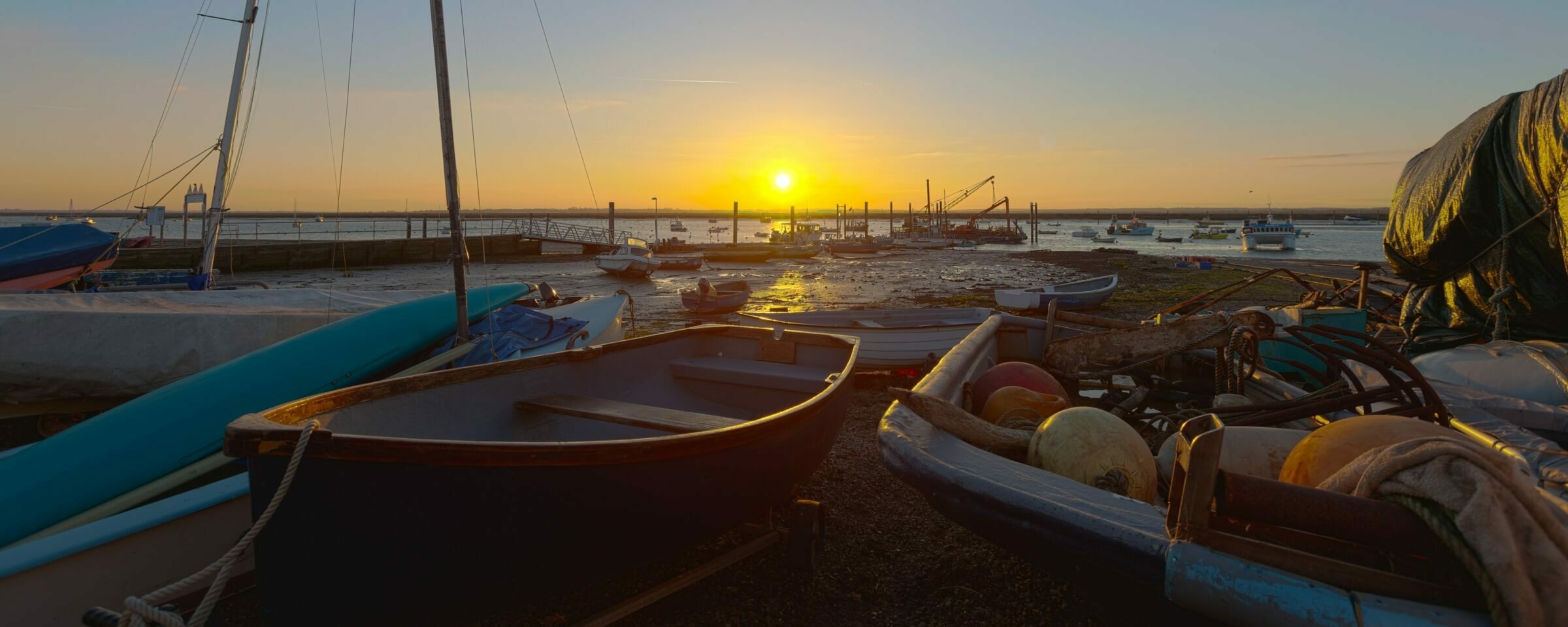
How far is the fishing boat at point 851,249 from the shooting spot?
51.6 m

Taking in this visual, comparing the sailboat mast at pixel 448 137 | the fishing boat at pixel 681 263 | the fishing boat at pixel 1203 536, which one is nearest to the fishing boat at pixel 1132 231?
the fishing boat at pixel 681 263

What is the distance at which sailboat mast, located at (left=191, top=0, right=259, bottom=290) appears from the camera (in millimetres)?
11719

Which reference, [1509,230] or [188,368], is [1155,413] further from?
[188,368]

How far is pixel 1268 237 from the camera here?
61344 millimetres

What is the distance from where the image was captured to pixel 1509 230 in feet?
21.6

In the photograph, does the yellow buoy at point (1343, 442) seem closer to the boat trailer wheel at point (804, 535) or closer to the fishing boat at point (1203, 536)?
the fishing boat at point (1203, 536)

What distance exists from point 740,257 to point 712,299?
2545cm

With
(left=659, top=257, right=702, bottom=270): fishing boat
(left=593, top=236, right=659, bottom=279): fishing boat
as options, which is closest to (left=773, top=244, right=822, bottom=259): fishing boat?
(left=659, top=257, right=702, bottom=270): fishing boat

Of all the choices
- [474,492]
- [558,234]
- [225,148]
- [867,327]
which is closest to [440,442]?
[474,492]

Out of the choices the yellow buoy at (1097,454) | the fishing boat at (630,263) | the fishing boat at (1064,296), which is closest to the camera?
the yellow buoy at (1097,454)

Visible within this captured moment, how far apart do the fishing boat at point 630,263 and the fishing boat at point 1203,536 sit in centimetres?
2805

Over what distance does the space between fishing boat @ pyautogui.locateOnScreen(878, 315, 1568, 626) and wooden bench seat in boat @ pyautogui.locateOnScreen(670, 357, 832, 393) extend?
2405 millimetres

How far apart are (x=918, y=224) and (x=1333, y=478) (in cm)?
8853

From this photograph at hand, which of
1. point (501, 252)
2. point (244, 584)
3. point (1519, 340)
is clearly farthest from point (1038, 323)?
point (501, 252)
